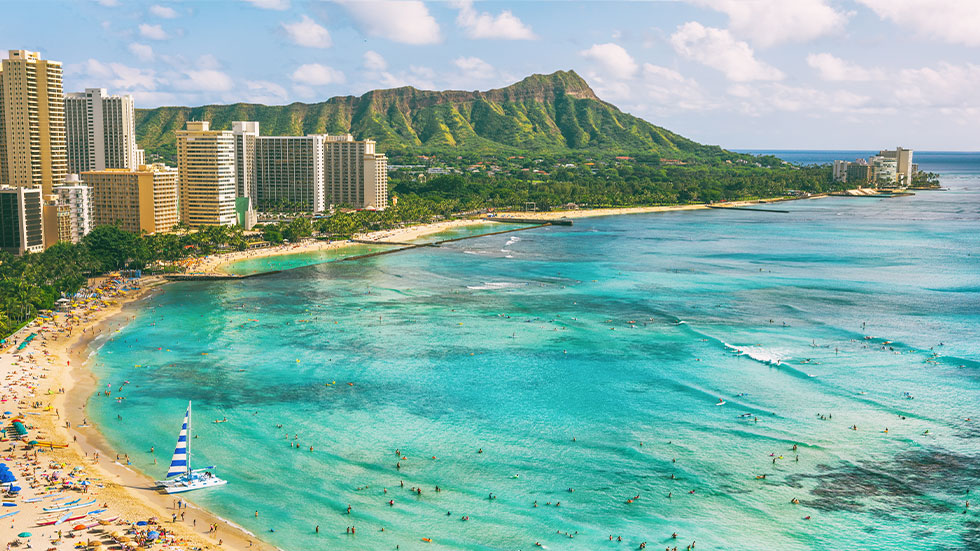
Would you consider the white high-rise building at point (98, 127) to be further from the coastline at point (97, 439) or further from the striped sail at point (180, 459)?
the striped sail at point (180, 459)

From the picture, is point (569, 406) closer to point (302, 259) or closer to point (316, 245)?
point (302, 259)

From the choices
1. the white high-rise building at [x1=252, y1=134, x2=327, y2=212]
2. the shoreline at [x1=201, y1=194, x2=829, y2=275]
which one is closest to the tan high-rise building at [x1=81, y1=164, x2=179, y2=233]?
the shoreline at [x1=201, y1=194, x2=829, y2=275]

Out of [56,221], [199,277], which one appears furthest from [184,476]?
[56,221]

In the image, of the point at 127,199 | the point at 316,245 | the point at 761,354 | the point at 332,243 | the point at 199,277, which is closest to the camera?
the point at 761,354

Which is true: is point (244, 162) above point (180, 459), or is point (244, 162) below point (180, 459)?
above

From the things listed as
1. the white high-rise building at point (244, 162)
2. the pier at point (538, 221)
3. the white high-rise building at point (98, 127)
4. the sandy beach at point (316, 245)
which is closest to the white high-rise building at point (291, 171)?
the white high-rise building at point (244, 162)

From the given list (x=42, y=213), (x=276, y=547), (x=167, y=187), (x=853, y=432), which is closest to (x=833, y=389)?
(x=853, y=432)
